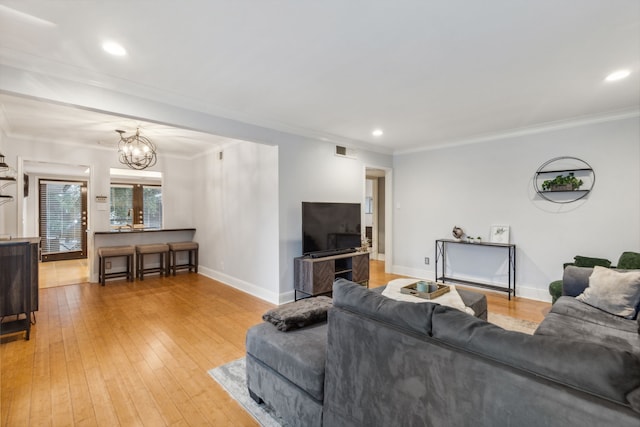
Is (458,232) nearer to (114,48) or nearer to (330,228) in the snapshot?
(330,228)

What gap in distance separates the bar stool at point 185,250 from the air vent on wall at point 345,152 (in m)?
3.64

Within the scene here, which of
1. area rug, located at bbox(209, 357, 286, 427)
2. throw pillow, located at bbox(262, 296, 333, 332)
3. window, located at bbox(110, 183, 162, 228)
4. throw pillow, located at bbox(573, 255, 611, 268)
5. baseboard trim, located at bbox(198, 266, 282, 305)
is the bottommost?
area rug, located at bbox(209, 357, 286, 427)

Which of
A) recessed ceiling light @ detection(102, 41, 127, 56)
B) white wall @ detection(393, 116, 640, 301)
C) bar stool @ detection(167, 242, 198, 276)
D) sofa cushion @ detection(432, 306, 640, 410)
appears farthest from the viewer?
bar stool @ detection(167, 242, 198, 276)

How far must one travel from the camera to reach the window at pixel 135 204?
8805 mm

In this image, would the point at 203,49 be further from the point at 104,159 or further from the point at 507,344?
the point at 104,159

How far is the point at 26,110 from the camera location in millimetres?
3746

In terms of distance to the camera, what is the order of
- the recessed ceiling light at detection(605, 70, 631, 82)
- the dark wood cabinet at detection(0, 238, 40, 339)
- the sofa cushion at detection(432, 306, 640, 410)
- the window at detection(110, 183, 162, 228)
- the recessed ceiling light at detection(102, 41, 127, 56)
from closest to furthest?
the sofa cushion at detection(432, 306, 640, 410)
the recessed ceiling light at detection(102, 41, 127, 56)
the recessed ceiling light at detection(605, 70, 631, 82)
the dark wood cabinet at detection(0, 238, 40, 339)
the window at detection(110, 183, 162, 228)

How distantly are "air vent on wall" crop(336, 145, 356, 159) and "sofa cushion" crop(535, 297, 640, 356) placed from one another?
352 centimetres

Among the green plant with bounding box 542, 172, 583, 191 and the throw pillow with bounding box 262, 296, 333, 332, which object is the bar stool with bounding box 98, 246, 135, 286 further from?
the green plant with bounding box 542, 172, 583, 191

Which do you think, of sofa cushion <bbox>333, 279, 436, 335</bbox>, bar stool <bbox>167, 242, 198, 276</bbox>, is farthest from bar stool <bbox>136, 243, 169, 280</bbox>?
sofa cushion <bbox>333, 279, 436, 335</bbox>

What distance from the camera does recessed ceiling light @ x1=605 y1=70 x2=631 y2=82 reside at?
2.74 meters

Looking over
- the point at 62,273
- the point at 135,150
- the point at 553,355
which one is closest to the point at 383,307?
the point at 553,355

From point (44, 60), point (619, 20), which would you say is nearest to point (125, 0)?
point (44, 60)

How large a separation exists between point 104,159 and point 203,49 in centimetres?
472
